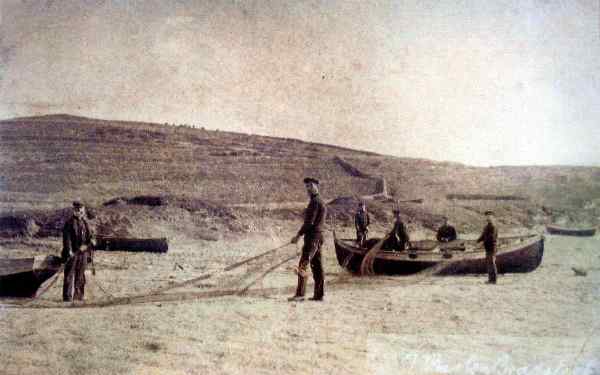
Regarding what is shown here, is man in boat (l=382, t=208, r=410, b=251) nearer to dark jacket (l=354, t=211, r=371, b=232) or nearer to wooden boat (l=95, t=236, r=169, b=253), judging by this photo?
dark jacket (l=354, t=211, r=371, b=232)

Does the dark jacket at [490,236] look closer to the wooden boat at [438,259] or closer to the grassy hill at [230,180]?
the wooden boat at [438,259]

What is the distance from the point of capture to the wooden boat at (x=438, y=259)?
23.3ft

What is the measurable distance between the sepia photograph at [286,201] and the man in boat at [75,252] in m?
0.03

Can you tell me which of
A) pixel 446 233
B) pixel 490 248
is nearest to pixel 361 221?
pixel 446 233

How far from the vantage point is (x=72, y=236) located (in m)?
5.66

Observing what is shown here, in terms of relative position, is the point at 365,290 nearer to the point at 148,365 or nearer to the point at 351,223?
the point at 148,365

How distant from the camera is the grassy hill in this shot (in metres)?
9.55

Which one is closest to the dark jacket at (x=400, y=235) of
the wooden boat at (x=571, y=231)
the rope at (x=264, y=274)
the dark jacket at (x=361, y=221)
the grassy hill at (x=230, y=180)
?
the dark jacket at (x=361, y=221)

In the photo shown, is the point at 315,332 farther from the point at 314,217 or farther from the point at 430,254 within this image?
the point at 430,254

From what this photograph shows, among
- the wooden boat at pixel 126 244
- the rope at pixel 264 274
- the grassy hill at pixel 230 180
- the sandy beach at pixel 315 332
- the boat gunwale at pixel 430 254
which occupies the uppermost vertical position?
the grassy hill at pixel 230 180

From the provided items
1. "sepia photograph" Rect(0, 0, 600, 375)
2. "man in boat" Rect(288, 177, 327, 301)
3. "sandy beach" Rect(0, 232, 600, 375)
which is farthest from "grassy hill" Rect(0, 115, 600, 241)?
"sandy beach" Rect(0, 232, 600, 375)

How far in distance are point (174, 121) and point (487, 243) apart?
5.46 meters

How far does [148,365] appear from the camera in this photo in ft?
14.1

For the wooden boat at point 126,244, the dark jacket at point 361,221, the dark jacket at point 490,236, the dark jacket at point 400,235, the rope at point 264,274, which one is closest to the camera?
the rope at point 264,274
